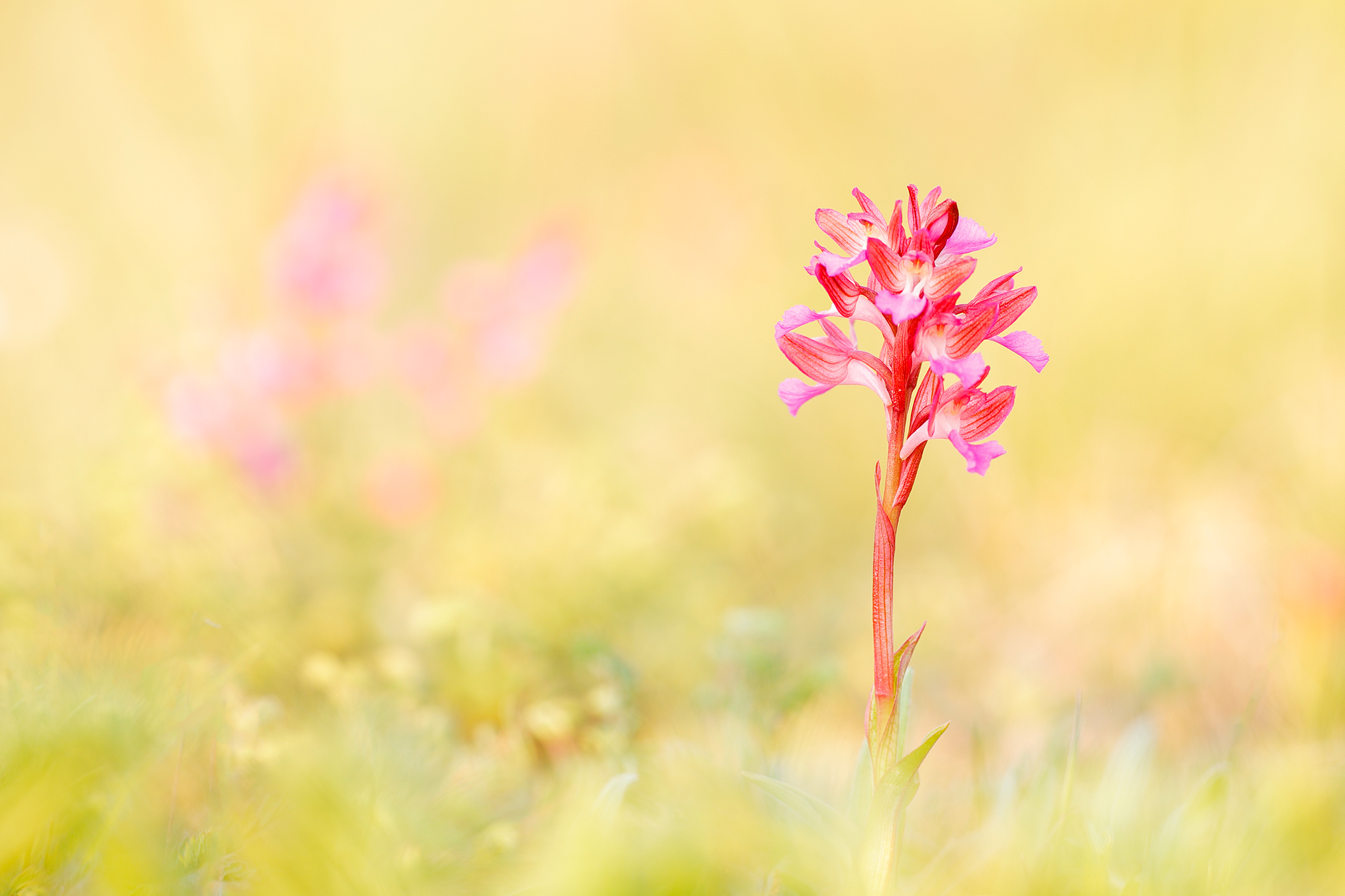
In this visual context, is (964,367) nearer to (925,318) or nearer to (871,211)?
(925,318)

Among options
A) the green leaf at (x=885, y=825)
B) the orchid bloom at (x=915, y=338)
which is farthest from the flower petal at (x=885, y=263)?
the green leaf at (x=885, y=825)

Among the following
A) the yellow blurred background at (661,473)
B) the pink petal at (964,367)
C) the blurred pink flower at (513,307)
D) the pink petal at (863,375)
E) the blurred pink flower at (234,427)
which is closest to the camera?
the pink petal at (964,367)

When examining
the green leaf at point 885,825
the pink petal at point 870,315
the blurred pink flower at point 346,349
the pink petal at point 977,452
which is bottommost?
the green leaf at point 885,825

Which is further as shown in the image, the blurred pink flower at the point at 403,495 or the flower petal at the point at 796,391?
the blurred pink flower at the point at 403,495

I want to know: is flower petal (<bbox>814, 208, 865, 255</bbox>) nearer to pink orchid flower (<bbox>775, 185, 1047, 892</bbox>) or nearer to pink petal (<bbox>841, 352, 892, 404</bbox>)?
pink orchid flower (<bbox>775, 185, 1047, 892</bbox>)

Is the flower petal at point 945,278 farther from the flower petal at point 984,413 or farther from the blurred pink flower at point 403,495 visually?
the blurred pink flower at point 403,495

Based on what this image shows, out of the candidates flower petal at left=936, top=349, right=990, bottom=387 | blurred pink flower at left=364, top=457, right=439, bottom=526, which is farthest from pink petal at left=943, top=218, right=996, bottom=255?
blurred pink flower at left=364, top=457, right=439, bottom=526

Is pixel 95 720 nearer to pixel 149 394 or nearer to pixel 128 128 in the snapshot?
pixel 149 394
